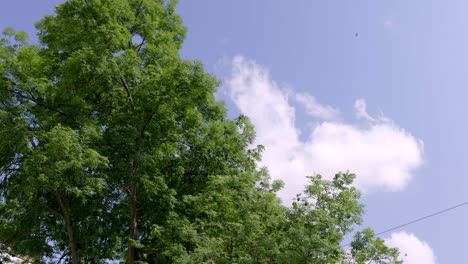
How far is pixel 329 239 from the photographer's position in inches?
480

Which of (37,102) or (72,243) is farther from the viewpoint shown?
(37,102)

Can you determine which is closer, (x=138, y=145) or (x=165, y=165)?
(x=138, y=145)

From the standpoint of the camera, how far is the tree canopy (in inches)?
563

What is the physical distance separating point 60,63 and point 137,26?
3.06 metres

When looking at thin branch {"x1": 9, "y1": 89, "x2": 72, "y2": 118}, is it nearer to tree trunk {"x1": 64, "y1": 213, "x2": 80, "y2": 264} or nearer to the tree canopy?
the tree canopy

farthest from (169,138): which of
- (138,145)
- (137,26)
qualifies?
(137,26)

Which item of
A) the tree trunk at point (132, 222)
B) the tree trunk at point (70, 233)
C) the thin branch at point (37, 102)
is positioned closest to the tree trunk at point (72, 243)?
the tree trunk at point (70, 233)

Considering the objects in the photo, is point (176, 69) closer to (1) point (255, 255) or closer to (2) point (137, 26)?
(2) point (137, 26)

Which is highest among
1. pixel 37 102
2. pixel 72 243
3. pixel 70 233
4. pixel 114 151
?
pixel 37 102

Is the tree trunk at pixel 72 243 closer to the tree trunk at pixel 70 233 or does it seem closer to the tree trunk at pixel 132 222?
the tree trunk at pixel 70 233

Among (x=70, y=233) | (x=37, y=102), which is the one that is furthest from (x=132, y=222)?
(x=37, y=102)

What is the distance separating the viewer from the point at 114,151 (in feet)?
52.3

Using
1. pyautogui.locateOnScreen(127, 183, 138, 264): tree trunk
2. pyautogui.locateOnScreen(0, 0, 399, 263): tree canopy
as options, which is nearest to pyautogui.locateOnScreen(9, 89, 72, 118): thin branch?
pyautogui.locateOnScreen(0, 0, 399, 263): tree canopy

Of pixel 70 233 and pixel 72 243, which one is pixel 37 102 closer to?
pixel 70 233
